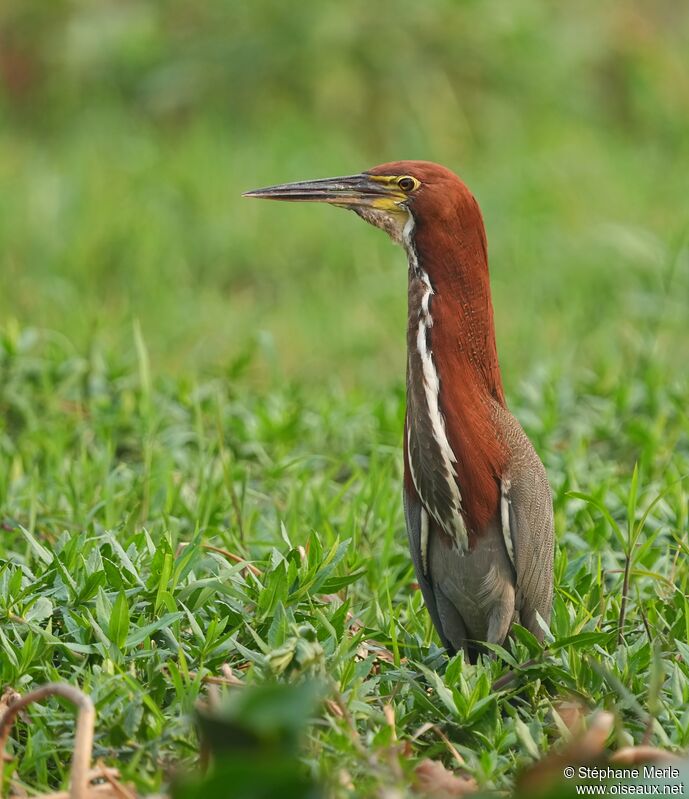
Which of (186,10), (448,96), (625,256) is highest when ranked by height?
(186,10)

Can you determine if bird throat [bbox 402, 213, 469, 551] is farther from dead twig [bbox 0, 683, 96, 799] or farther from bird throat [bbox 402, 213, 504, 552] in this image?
dead twig [bbox 0, 683, 96, 799]

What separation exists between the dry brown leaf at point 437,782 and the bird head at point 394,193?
1.29 m

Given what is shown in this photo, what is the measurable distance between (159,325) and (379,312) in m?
1.09

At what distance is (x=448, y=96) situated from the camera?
8734 mm

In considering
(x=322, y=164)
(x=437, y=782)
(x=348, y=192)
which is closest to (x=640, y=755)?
(x=437, y=782)

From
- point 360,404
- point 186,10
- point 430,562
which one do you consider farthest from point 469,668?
point 186,10

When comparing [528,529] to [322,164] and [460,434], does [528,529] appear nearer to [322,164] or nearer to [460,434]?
[460,434]

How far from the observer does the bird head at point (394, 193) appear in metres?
3.12

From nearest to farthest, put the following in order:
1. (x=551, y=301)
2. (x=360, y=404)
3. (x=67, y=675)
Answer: (x=67, y=675) < (x=360, y=404) < (x=551, y=301)

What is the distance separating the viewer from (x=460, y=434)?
3070 millimetres

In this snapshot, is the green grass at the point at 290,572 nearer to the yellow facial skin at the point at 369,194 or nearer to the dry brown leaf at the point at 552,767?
the dry brown leaf at the point at 552,767

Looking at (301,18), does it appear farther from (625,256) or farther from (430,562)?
(430,562)

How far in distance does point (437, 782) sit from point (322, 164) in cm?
593

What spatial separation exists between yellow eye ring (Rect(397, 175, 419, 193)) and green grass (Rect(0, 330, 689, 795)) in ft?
2.88
